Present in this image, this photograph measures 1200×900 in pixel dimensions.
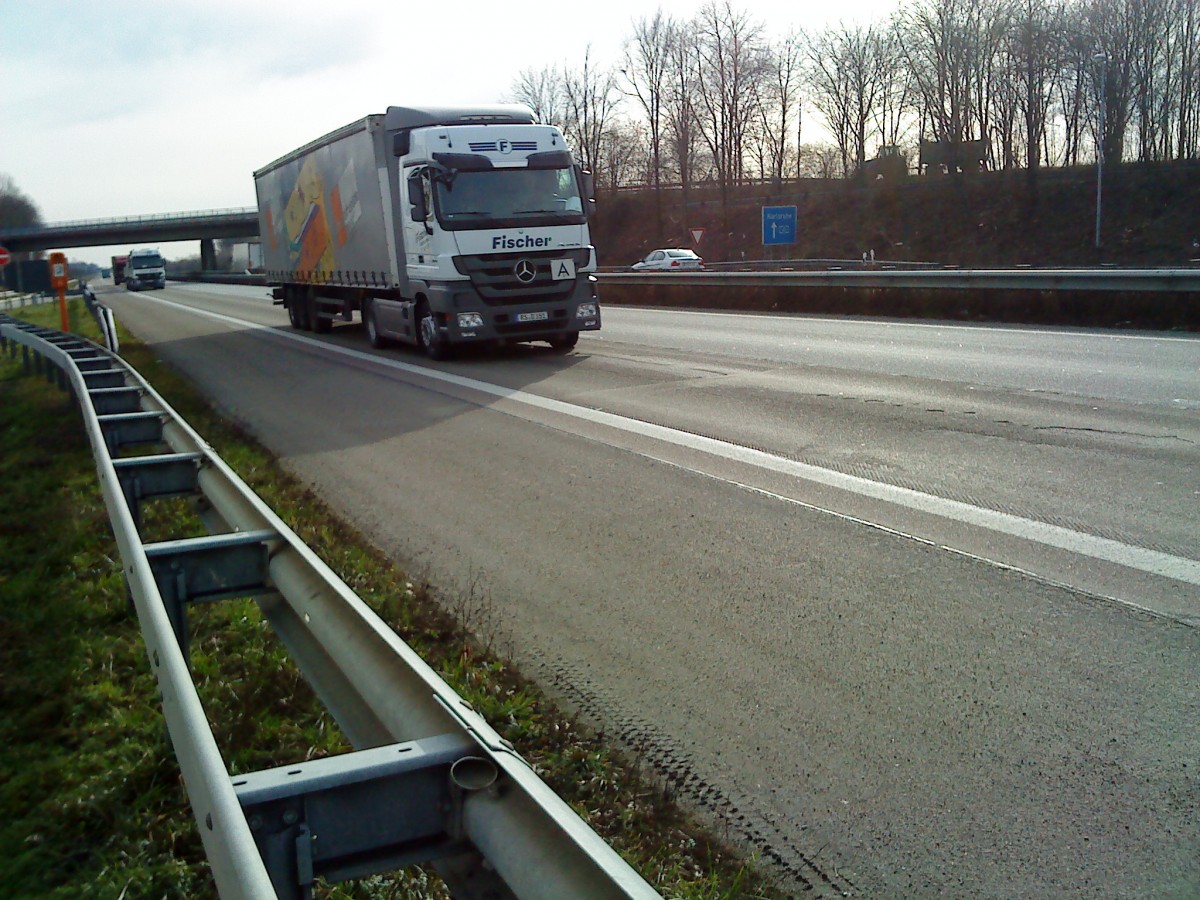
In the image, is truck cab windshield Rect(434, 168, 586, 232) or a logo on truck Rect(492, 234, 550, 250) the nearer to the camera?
truck cab windshield Rect(434, 168, 586, 232)

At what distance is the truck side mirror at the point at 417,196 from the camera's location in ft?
54.3

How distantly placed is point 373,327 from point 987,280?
1104 cm

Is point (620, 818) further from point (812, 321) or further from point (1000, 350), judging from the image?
point (812, 321)

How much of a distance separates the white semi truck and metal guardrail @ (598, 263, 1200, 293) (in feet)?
24.2

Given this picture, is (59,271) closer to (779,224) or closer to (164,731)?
(779,224)

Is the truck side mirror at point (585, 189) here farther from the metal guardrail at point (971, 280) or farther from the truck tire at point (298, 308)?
the truck tire at point (298, 308)

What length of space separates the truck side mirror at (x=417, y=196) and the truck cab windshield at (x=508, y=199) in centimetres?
37

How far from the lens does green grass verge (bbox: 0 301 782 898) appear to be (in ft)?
10.7

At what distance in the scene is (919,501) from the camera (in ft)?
22.8

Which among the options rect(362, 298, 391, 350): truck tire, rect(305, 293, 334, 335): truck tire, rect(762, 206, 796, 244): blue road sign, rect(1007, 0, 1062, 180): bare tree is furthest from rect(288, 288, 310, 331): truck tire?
rect(1007, 0, 1062, 180): bare tree

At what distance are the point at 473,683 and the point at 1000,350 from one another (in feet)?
38.7

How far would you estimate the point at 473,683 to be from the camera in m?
4.50

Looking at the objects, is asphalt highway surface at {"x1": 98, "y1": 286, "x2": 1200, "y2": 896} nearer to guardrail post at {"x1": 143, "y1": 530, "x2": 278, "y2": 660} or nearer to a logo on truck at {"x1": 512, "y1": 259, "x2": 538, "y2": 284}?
guardrail post at {"x1": 143, "y1": 530, "x2": 278, "y2": 660}

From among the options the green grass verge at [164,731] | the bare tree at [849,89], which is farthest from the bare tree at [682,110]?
the green grass verge at [164,731]
